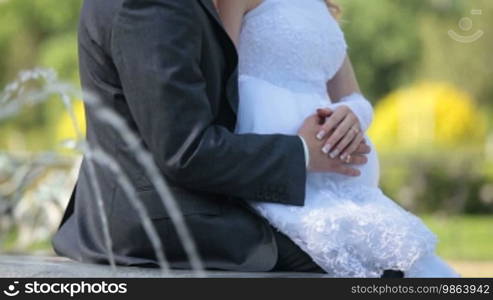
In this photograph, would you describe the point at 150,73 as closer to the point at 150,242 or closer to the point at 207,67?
the point at 207,67

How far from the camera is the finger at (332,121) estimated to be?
2861 millimetres

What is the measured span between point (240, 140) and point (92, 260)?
0.53m

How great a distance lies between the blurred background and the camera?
61.5 ft

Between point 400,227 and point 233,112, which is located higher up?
point 233,112

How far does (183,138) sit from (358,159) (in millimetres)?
533

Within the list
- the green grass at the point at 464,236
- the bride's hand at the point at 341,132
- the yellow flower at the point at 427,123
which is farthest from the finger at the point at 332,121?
the yellow flower at the point at 427,123

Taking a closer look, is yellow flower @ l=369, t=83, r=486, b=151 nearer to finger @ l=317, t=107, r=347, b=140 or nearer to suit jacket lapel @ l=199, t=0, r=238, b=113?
finger @ l=317, t=107, r=347, b=140

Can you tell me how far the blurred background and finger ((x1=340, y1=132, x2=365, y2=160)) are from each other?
330 inches

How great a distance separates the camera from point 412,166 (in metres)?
19.0

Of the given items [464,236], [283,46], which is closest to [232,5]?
[283,46]

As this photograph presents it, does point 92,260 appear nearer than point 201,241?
No

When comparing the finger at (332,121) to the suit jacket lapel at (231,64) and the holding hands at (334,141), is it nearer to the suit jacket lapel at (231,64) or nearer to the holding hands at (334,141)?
the holding hands at (334,141)

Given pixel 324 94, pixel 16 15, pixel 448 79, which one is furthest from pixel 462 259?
pixel 16 15

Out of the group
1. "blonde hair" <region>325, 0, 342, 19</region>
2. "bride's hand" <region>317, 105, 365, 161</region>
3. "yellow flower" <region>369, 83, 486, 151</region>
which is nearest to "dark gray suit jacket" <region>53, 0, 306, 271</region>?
"bride's hand" <region>317, 105, 365, 161</region>
